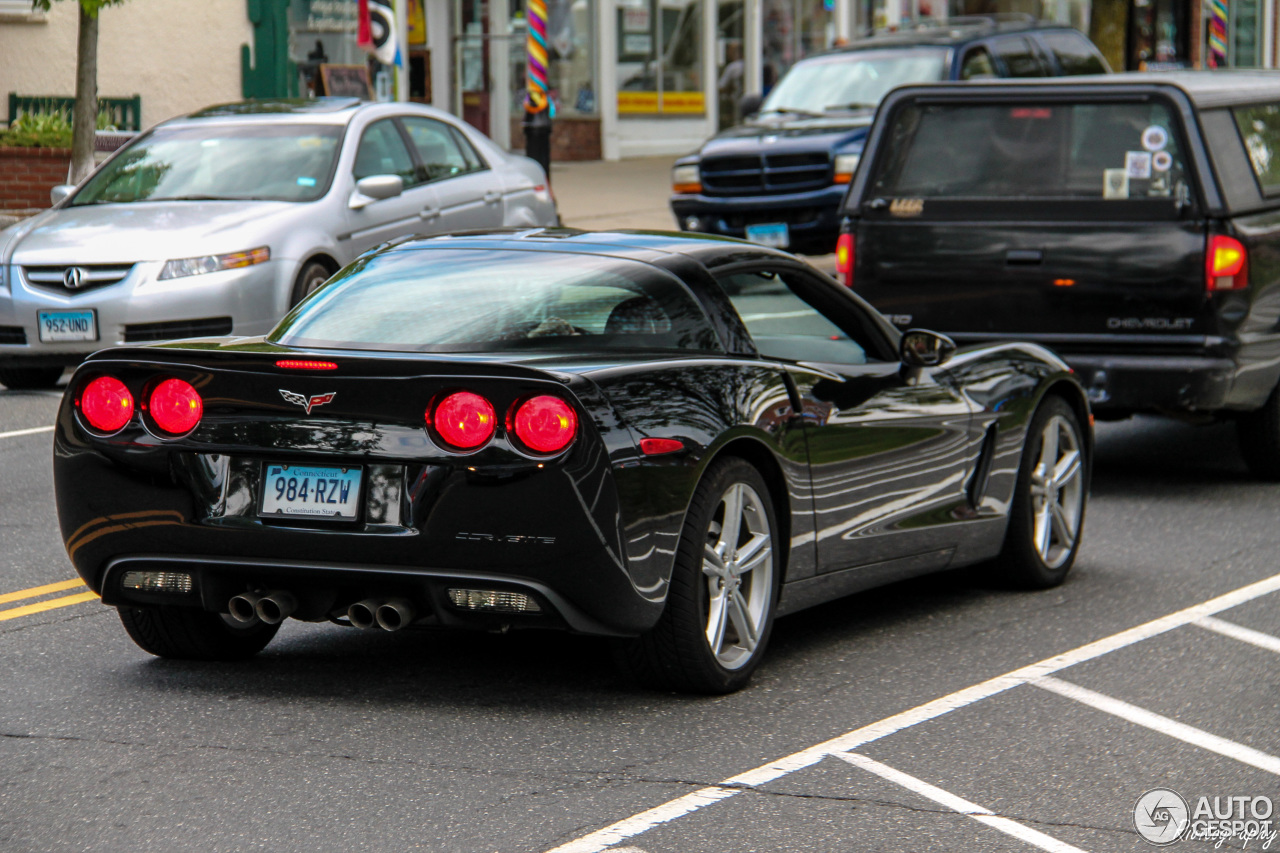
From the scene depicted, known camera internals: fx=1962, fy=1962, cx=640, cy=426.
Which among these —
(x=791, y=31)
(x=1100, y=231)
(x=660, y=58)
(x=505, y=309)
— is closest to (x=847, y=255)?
(x=1100, y=231)

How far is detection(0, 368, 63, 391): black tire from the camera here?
11961 mm

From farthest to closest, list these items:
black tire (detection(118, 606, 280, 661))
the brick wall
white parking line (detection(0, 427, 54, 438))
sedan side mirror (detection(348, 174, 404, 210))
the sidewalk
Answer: the sidewalk
the brick wall
sedan side mirror (detection(348, 174, 404, 210))
white parking line (detection(0, 427, 54, 438))
black tire (detection(118, 606, 280, 661))

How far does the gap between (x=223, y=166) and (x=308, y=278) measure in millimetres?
1198

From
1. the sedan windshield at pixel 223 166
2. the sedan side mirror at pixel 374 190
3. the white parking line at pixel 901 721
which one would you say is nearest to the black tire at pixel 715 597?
the white parking line at pixel 901 721

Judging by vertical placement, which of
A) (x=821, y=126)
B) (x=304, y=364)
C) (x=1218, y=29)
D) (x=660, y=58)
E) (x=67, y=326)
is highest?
(x=1218, y=29)

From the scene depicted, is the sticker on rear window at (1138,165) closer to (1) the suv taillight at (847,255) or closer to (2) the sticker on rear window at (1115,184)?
(2) the sticker on rear window at (1115,184)

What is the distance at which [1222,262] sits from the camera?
28.6 ft

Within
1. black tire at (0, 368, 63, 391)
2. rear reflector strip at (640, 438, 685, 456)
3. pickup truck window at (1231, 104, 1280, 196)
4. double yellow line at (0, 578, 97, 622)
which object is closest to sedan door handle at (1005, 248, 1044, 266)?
pickup truck window at (1231, 104, 1280, 196)

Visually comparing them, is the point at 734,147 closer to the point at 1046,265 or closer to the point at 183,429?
the point at 1046,265

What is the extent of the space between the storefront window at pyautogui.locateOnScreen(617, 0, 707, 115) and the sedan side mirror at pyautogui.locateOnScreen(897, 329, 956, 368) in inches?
1036

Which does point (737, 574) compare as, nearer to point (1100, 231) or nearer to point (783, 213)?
point (1100, 231)

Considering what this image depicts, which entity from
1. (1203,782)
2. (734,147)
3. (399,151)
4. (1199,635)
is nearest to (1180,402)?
(1199,635)

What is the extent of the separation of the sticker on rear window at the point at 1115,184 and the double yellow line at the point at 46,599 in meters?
4.86

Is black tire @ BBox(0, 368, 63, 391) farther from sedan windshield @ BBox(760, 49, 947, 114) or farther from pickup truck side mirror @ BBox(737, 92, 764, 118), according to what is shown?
pickup truck side mirror @ BBox(737, 92, 764, 118)
